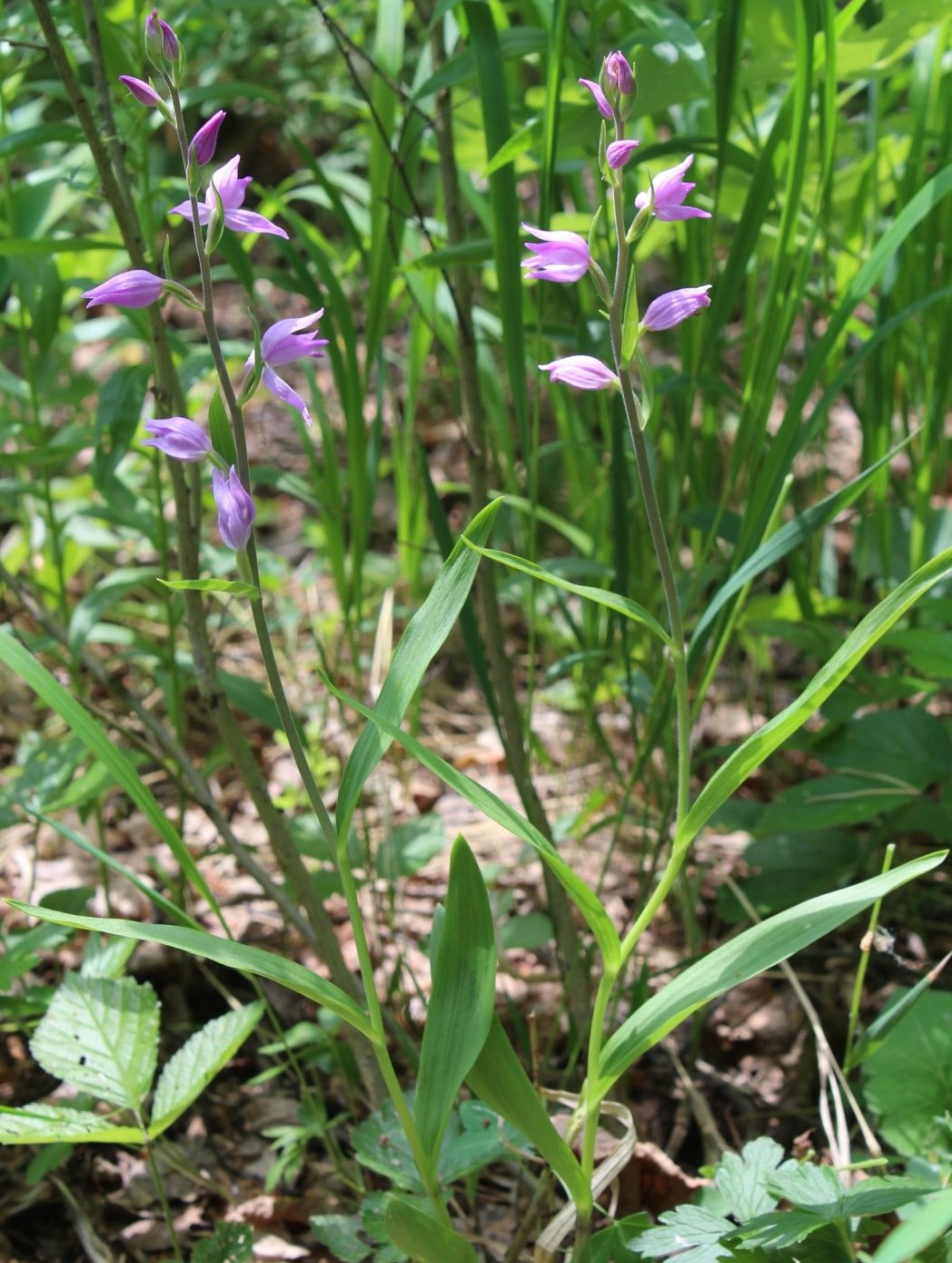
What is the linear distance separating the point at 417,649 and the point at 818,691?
0.34m

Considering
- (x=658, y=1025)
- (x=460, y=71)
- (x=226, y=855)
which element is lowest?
(x=226, y=855)

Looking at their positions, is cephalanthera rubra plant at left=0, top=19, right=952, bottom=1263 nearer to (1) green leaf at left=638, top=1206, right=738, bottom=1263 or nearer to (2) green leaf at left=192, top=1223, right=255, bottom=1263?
(1) green leaf at left=638, top=1206, right=738, bottom=1263

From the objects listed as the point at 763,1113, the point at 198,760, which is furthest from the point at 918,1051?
the point at 198,760

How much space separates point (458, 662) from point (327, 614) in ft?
1.13

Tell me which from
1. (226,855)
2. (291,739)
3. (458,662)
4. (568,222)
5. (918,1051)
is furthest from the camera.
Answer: (458,662)

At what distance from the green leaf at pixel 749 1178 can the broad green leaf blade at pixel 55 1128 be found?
0.55 meters

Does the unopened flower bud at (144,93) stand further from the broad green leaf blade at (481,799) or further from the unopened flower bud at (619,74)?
the broad green leaf blade at (481,799)

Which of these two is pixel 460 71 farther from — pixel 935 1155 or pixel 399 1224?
pixel 935 1155

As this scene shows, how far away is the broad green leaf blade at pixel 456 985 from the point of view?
3.15 feet

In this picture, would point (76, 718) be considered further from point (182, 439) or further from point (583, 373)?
point (583, 373)

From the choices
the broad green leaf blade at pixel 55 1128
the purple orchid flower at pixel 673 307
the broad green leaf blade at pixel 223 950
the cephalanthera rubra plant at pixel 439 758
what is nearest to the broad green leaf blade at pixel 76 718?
the cephalanthera rubra plant at pixel 439 758

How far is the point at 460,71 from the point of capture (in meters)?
1.28

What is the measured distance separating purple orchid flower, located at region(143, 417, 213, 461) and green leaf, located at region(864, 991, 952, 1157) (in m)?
0.96

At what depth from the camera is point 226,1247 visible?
113cm
